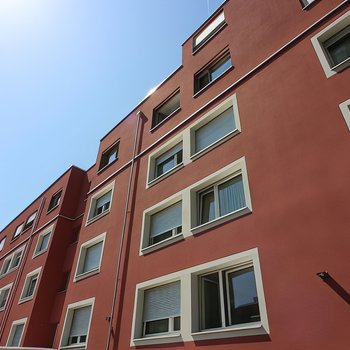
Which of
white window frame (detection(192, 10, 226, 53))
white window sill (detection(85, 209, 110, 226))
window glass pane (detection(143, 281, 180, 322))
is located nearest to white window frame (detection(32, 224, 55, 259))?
white window sill (detection(85, 209, 110, 226))

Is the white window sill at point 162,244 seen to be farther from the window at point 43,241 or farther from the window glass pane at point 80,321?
the window at point 43,241

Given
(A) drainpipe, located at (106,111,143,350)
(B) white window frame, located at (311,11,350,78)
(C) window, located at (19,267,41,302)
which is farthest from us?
(C) window, located at (19,267,41,302)

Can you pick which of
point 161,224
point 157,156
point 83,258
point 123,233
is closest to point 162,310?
point 161,224

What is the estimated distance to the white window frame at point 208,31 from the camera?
1478cm

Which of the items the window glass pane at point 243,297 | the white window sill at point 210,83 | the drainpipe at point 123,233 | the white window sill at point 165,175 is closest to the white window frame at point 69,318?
the drainpipe at point 123,233

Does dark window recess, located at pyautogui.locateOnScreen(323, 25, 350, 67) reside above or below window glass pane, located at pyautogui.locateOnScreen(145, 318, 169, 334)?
above

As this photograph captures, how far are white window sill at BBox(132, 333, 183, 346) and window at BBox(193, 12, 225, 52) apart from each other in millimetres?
12763

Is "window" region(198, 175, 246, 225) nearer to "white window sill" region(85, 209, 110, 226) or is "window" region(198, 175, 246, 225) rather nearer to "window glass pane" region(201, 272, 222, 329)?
"window glass pane" region(201, 272, 222, 329)

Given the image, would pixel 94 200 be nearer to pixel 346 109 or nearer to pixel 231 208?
pixel 231 208

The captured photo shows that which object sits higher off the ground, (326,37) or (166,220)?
(326,37)

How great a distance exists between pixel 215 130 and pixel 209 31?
667 cm

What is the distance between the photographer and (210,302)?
27.5 feet

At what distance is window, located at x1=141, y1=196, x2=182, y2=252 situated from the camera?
1073 centimetres

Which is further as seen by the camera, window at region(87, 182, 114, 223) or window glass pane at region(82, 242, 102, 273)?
window at region(87, 182, 114, 223)
